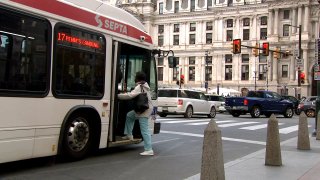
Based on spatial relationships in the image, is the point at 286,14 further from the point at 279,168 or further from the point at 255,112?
the point at 279,168

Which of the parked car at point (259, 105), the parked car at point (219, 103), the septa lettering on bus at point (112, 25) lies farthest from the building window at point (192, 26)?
the septa lettering on bus at point (112, 25)

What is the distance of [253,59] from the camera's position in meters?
101

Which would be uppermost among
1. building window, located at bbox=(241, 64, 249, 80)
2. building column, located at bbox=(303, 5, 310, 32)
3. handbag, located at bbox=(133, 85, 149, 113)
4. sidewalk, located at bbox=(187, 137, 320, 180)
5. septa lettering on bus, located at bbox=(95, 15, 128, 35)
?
building column, located at bbox=(303, 5, 310, 32)

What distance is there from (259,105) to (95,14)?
77.7ft

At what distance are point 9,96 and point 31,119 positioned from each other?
663 millimetres

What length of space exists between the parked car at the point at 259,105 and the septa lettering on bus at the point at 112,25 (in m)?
22.1

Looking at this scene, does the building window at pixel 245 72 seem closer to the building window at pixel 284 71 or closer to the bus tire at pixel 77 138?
the building window at pixel 284 71

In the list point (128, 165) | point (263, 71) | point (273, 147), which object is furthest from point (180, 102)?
point (263, 71)

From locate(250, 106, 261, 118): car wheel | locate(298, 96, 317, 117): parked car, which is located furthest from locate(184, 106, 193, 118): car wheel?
→ locate(298, 96, 317, 117): parked car

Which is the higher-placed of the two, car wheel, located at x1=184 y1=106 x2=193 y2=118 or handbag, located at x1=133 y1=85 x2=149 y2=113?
handbag, located at x1=133 y1=85 x2=149 y2=113

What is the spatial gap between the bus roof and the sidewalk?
370 centimetres

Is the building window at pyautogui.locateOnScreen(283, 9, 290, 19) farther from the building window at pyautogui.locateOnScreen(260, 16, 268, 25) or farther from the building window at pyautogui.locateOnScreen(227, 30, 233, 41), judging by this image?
the building window at pyautogui.locateOnScreen(227, 30, 233, 41)

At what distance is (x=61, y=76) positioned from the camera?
8414mm

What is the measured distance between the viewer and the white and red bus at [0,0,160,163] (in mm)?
Result: 7410
